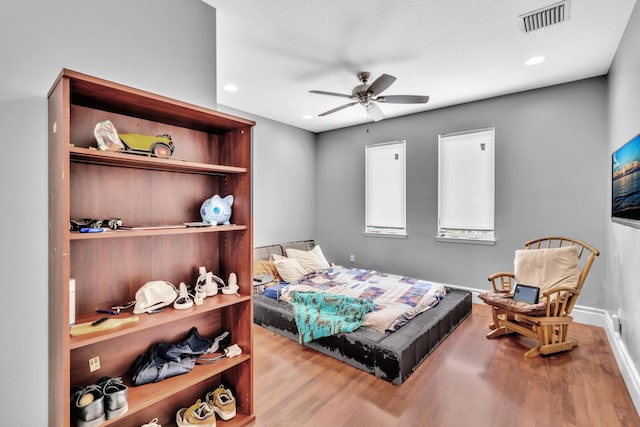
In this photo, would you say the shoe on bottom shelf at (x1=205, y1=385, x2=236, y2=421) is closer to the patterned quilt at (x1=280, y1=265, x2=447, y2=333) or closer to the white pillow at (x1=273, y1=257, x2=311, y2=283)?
the patterned quilt at (x1=280, y1=265, x2=447, y2=333)

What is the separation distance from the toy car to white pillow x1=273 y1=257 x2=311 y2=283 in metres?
2.70

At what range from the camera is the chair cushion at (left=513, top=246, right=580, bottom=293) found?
113 inches

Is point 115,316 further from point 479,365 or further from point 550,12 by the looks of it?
point 550,12

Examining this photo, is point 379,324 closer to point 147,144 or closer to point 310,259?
point 310,259

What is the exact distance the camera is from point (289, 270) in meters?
4.00

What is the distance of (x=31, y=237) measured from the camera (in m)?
1.29

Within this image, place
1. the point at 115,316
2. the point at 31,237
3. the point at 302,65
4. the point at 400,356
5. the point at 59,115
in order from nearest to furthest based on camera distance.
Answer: the point at 59,115
the point at 31,237
the point at 115,316
the point at 400,356
the point at 302,65

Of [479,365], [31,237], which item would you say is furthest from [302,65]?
[479,365]

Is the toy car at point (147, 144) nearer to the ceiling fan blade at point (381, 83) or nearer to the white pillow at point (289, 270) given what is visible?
the ceiling fan blade at point (381, 83)

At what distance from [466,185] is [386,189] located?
1252 mm

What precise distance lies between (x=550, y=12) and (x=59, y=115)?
10.1 ft

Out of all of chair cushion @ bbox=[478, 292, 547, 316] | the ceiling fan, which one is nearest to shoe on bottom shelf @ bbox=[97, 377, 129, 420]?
the ceiling fan

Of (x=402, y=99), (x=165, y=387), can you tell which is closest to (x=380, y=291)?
(x=402, y=99)

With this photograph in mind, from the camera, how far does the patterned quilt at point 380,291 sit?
2.72 metres
